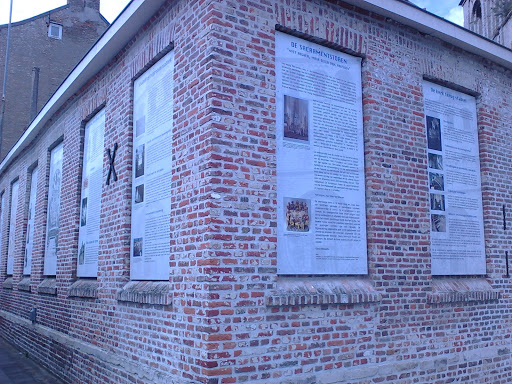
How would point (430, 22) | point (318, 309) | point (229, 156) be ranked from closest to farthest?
1. point (229, 156)
2. point (318, 309)
3. point (430, 22)

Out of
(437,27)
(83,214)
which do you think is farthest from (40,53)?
(437,27)

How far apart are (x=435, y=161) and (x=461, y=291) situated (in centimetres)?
179

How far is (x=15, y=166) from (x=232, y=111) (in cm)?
1220

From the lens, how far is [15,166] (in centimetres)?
1541

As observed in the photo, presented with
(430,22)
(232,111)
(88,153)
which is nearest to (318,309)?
(232,111)

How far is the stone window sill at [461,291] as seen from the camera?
6.75 metres

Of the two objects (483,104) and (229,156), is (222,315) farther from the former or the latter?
(483,104)

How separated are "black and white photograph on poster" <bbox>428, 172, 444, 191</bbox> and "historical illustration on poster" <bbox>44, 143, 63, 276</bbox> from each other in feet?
22.9

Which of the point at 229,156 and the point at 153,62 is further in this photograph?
the point at 153,62

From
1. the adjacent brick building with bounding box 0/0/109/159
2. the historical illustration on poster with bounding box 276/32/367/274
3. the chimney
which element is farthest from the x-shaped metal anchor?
the chimney

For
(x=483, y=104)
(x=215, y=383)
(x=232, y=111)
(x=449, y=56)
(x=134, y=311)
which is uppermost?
(x=449, y=56)

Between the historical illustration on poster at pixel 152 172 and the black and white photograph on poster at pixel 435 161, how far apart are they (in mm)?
3534

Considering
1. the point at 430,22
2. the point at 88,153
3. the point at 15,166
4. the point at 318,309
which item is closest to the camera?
the point at 318,309

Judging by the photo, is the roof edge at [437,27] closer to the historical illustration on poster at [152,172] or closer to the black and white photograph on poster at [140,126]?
the historical illustration on poster at [152,172]
